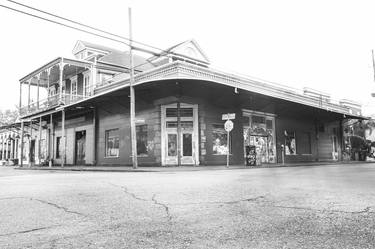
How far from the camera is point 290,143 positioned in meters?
28.7

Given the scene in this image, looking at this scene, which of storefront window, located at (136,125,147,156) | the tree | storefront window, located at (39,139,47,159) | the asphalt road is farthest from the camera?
the tree

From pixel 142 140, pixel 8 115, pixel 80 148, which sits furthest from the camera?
pixel 8 115

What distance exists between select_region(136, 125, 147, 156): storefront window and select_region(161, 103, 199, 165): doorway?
159cm

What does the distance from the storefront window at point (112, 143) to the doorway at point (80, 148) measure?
340cm

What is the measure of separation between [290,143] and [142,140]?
13603mm

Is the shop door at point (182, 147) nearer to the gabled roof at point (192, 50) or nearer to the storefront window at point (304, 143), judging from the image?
the gabled roof at point (192, 50)

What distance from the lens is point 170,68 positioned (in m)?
19.0

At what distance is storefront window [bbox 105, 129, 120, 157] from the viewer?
23.5 meters

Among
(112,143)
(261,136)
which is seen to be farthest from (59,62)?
(261,136)

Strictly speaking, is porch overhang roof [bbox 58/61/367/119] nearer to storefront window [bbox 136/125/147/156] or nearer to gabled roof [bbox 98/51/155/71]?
storefront window [bbox 136/125/147/156]

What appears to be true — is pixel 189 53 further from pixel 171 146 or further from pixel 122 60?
pixel 171 146

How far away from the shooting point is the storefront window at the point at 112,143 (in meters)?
23.5

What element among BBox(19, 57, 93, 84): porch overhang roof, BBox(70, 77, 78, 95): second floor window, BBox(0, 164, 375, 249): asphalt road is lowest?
BBox(0, 164, 375, 249): asphalt road

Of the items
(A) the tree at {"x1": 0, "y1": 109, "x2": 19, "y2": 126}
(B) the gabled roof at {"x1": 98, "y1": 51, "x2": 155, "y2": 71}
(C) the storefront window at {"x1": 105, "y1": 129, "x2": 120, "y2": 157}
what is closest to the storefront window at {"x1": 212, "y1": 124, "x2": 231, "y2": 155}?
(C) the storefront window at {"x1": 105, "y1": 129, "x2": 120, "y2": 157}
